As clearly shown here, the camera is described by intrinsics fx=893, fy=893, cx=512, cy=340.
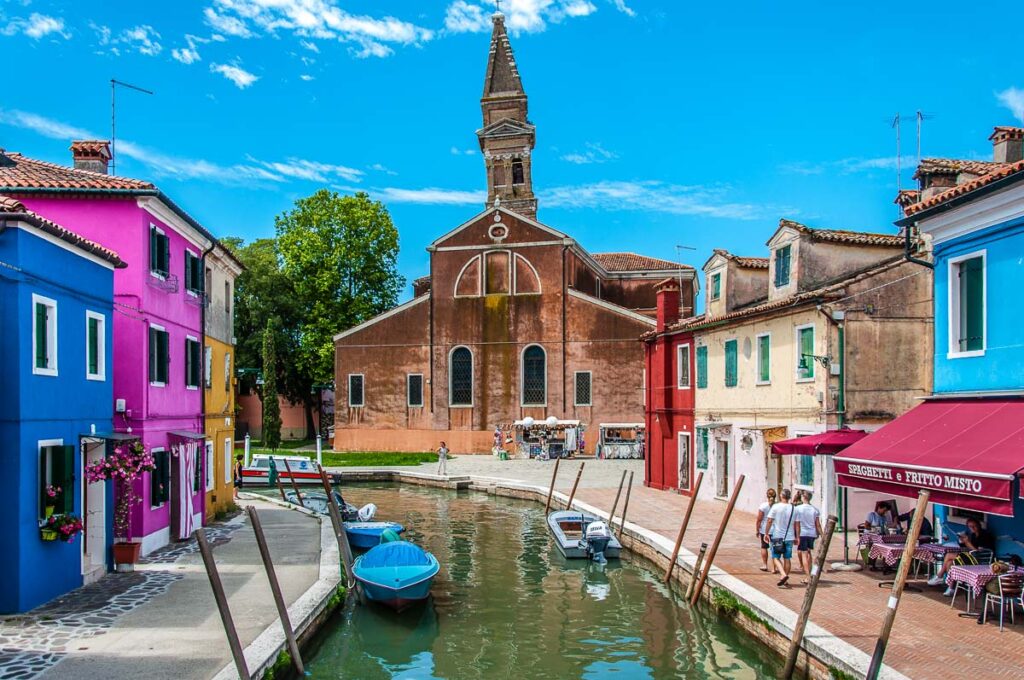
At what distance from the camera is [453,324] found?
1949 inches

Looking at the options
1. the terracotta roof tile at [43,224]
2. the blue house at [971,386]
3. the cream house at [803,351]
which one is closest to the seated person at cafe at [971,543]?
the blue house at [971,386]

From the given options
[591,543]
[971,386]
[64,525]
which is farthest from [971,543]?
[64,525]

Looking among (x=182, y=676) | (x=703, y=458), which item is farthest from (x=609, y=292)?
(x=182, y=676)

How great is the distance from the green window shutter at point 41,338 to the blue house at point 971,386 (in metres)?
12.4

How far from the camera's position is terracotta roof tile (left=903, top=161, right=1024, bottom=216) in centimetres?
1266

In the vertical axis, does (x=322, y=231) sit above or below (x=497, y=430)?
above

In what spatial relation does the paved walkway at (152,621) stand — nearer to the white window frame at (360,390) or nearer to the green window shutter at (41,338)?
the green window shutter at (41,338)

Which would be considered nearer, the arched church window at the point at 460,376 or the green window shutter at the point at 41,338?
the green window shutter at the point at 41,338

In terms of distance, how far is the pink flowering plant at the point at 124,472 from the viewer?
14.7m

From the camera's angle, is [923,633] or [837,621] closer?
[923,633]

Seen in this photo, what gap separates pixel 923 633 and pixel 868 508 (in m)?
8.39

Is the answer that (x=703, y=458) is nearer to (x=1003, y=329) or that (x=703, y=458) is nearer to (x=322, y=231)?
(x=1003, y=329)

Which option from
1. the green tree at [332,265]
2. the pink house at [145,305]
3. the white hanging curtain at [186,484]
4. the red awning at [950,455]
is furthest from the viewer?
the green tree at [332,265]

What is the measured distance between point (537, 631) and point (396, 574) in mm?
2747
